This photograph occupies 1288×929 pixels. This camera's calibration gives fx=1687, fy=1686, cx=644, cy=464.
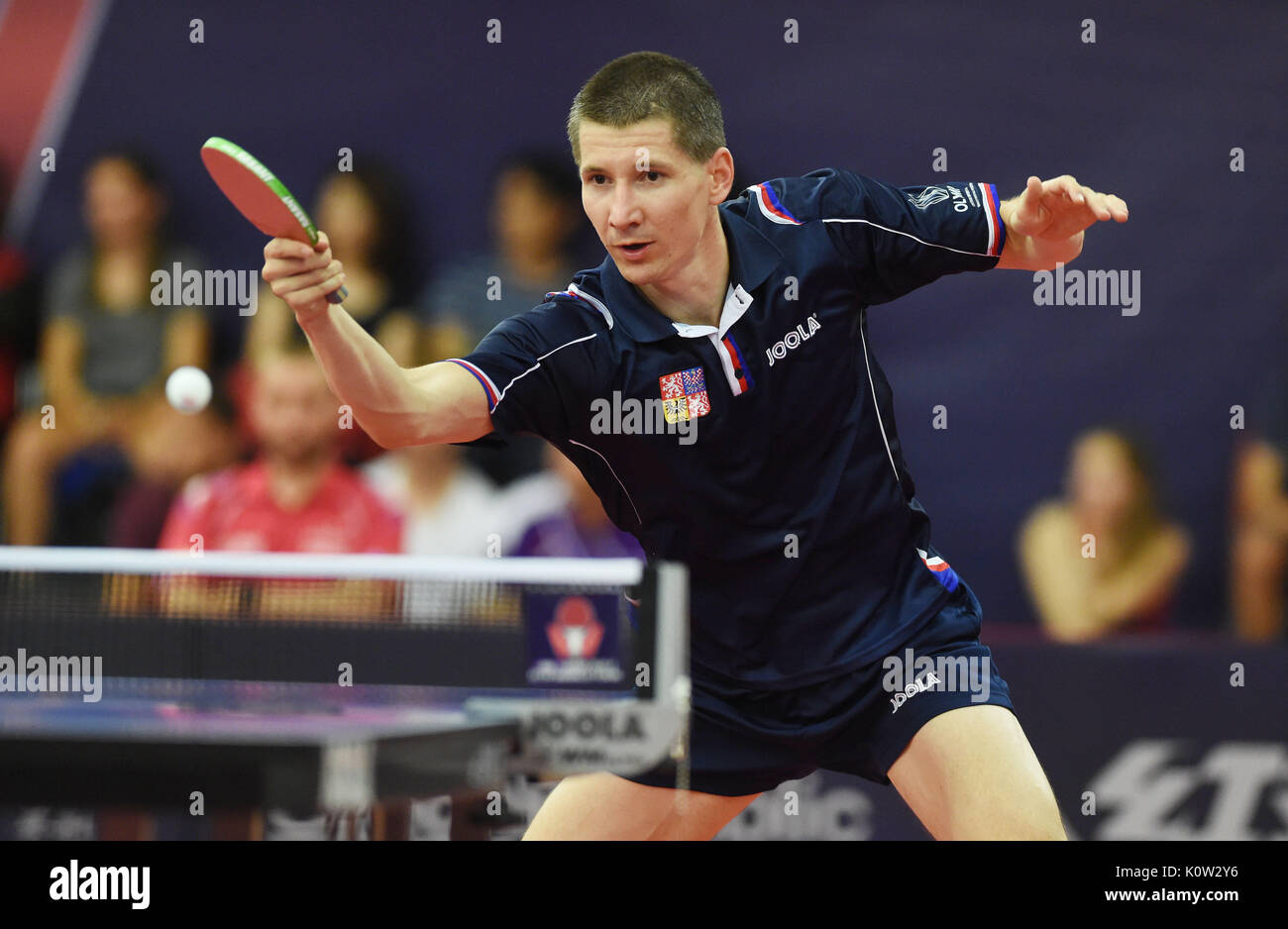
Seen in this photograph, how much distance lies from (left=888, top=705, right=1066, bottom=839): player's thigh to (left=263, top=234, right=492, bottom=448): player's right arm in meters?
1.42

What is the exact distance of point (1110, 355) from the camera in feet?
26.8

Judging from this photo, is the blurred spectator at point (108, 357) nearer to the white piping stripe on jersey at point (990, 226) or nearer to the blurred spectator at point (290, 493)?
the blurred spectator at point (290, 493)

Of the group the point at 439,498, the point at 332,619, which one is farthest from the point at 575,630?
the point at 439,498

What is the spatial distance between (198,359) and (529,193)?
1834 millimetres

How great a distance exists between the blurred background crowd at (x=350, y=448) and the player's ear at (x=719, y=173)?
2.90 metres

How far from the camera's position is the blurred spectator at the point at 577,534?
7.38 meters

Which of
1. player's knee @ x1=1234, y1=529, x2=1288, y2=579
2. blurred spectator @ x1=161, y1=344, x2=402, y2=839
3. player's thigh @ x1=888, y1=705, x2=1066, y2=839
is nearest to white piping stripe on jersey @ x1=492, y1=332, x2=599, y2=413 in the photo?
player's thigh @ x1=888, y1=705, x2=1066, y2=839

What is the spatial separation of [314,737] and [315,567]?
5.67 feet

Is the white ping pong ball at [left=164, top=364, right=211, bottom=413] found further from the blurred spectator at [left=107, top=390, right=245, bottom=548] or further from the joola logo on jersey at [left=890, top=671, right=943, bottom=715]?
the joola logo on jersey at [left=890, top=671, right=943, bottom=715]

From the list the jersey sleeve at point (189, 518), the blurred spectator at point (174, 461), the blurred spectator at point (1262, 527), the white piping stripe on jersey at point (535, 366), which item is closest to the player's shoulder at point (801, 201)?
the white piping stripe on jersey at point (535, 366)

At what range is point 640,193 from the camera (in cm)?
436

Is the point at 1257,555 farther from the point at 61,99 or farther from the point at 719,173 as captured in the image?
the point at 61,99
